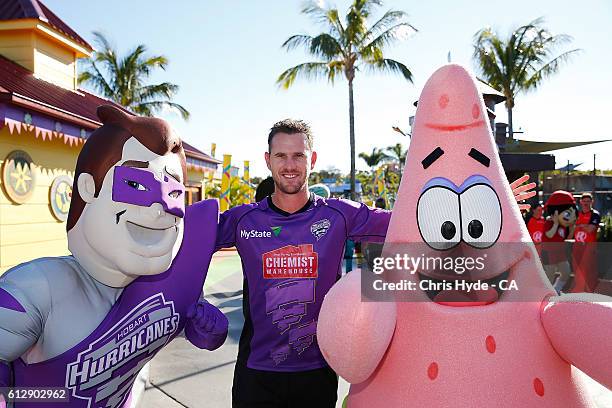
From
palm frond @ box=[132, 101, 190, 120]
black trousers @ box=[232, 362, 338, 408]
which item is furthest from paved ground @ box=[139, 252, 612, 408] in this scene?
palm frond @ box=[132, 101, 190, 120]

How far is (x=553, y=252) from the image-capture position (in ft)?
21.5

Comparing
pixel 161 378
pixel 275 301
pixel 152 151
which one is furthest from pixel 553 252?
pixel 152 151

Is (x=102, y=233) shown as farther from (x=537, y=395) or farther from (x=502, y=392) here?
(x=537, y=395)

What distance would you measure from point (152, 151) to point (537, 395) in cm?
156

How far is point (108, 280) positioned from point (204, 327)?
421 millimetres

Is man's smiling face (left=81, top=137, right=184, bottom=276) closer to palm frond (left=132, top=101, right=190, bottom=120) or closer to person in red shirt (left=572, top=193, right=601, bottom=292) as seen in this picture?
person in red shirt (left=572, top=193, right=601, bottom=292)

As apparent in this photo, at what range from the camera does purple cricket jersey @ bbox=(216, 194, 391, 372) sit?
2.26 m

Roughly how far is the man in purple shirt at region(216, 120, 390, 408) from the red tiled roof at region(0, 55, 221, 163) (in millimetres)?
2231

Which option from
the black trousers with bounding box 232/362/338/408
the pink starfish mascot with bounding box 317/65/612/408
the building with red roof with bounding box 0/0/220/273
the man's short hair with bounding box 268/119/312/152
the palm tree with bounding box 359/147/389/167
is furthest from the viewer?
the palm tree with bounding box 359/147/389/167

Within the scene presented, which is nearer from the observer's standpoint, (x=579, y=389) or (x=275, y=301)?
(x=579, y=389)

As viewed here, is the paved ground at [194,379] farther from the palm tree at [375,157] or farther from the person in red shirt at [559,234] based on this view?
the palm tree at [375,157]

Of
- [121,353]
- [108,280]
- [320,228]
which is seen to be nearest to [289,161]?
[320,228]

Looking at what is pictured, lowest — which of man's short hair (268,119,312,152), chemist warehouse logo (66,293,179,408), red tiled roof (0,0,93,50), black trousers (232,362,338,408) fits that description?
black trousers (232,362,338,408)

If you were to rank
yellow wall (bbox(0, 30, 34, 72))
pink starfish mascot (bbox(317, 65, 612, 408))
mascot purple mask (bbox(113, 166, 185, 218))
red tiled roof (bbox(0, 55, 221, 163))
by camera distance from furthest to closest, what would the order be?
yellow wall (bbox(0, 30, 34, 72)), red tiled roof (bbox(0, 55, 221, 163)), mascot purple mask (bbox(113, 166, 185, 218)), pink starfish mascot (bbox(317, 65, 612, 408))
